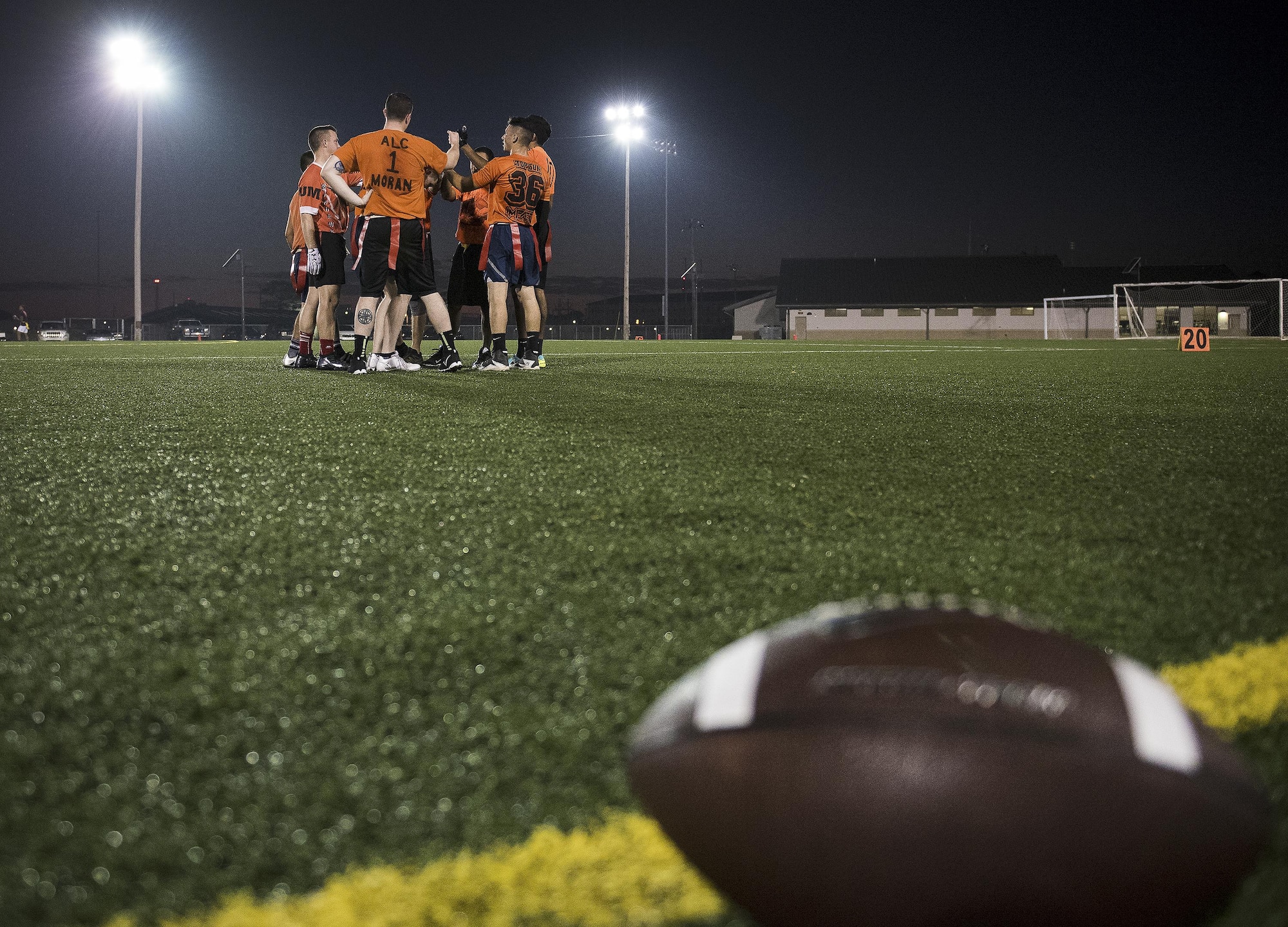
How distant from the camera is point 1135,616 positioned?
1.56 meters

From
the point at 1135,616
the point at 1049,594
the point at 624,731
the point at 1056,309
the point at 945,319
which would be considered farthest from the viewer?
the point at 945,319

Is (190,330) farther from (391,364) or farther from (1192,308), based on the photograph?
(391,364)

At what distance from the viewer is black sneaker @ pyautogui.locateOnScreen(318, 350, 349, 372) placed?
8.73 m

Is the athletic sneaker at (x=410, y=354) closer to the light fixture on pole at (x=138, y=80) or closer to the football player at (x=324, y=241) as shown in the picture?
the football player at (x=324, y=241)

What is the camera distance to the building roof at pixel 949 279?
5809 cm

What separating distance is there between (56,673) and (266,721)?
357 mm

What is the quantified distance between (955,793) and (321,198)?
334 inches

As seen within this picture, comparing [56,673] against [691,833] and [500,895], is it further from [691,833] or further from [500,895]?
[691,833]

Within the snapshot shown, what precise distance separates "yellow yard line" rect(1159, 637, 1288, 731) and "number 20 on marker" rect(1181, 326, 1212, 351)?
18.2m

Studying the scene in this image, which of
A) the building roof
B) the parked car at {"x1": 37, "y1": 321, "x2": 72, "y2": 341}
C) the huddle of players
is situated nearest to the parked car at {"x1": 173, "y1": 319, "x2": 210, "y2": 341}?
the parked car at {"x1": 37, "y1": 321, "x2": 72, "y2": 341}

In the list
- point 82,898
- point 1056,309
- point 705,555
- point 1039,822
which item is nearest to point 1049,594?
point 705,555

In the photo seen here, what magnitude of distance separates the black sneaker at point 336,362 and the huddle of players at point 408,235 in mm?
16

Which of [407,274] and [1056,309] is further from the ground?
[1056,309]

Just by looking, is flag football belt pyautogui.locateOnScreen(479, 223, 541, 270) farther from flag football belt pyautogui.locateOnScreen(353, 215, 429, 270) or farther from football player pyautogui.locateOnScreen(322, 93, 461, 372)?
flag football belt pyautogui.locateOnScreen(353, 215, 429, 270)
